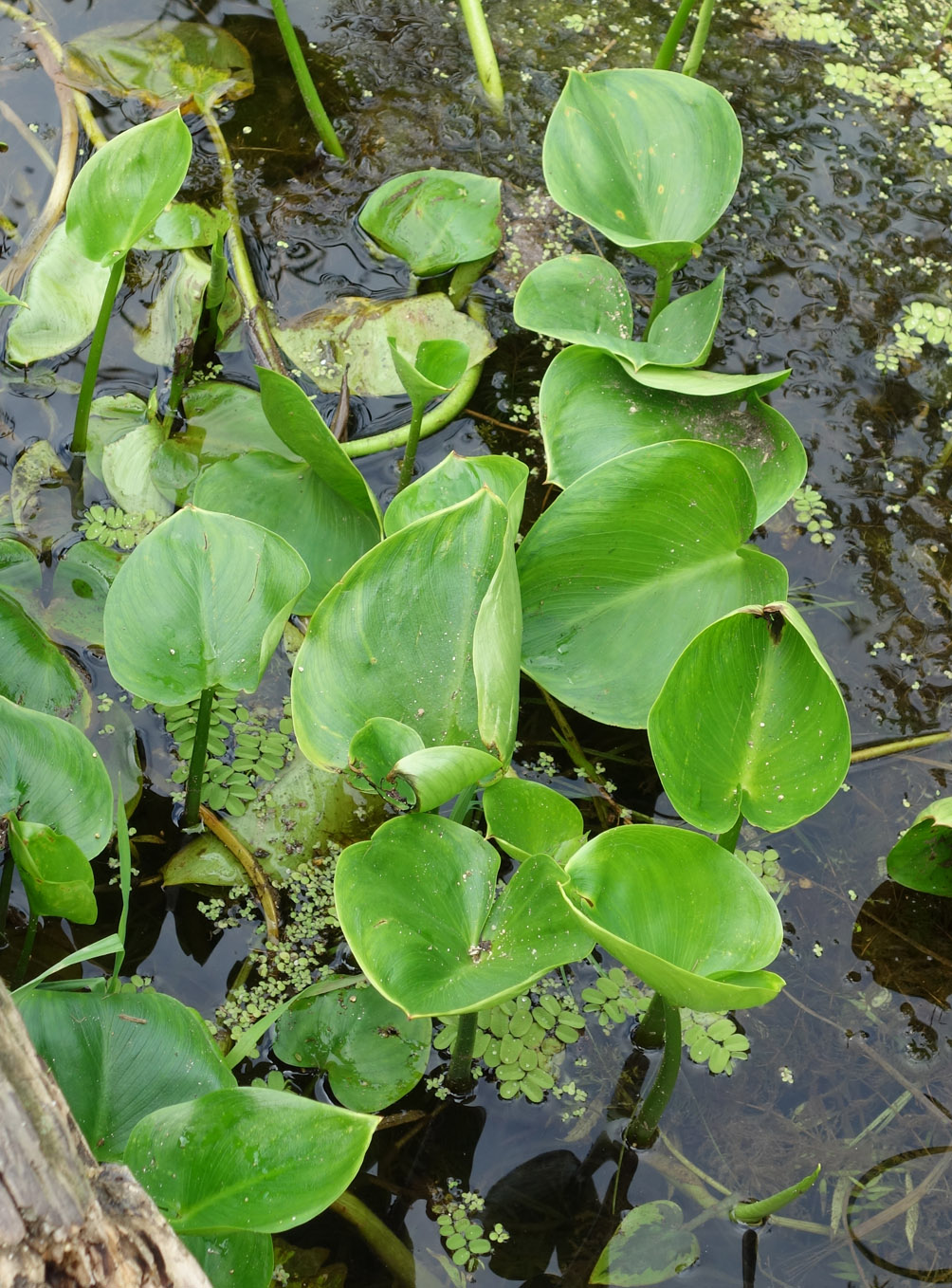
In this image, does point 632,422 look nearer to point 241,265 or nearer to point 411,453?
point 411,453

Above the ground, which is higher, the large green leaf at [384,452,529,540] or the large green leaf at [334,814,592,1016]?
the large green leaf at [384,452,529,540]

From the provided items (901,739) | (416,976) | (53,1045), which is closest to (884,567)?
(901,739)

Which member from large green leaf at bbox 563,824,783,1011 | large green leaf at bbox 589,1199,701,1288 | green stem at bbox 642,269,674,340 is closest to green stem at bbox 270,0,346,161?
green stem at bbox 642,269,674,340

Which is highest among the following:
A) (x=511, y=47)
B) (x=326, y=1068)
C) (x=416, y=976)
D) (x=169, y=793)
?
(x=511, y=47)

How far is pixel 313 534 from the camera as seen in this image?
1681 millimetres

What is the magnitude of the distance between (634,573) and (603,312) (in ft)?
1.90

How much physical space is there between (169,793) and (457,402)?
88 cm

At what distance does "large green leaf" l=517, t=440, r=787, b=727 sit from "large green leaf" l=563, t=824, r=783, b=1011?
0.41m

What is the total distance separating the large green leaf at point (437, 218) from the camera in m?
2.11

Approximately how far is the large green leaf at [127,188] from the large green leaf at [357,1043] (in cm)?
108

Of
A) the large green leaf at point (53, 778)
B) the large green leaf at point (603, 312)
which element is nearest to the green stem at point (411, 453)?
the large green leaf at point (603, 312)

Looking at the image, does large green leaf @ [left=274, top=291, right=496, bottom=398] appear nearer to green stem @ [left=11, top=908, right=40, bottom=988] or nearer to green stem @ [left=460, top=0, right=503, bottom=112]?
green stem @ [left=460, top=0, right=503, bottom=112]

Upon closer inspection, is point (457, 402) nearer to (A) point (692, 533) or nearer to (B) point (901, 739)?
(A) point (692, 533)

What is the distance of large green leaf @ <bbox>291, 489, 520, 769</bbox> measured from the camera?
1282 mm
